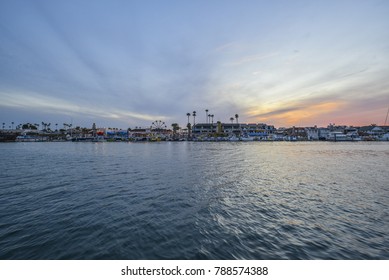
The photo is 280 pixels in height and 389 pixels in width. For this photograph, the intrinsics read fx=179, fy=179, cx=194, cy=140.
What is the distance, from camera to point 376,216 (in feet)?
34.6

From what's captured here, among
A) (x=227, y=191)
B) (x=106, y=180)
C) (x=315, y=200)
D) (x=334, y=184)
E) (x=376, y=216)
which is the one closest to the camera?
(x=376, y=216)

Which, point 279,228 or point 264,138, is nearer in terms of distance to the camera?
point 279,228

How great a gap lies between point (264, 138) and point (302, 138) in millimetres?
40624

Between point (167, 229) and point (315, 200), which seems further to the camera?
point (315, 200)

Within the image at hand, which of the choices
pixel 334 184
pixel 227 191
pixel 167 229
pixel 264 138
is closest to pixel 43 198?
pixel 167 229

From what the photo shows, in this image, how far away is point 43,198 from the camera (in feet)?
45.5

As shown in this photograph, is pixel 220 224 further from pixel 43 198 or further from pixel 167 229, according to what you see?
pixel 43 198

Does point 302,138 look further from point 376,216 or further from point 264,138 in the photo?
point 376,216

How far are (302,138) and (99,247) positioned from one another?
720ft

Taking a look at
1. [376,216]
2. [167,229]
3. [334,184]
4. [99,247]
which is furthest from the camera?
[334,184]

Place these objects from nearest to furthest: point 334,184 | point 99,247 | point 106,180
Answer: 1. point 99,247
2. point 334,184
3. point 106,180
